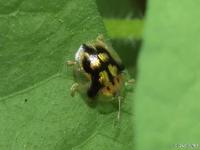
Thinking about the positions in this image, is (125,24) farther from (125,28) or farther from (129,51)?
(129,51)

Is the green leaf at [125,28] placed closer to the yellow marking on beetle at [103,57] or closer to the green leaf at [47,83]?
the yellow marking on beetle at [103,57]

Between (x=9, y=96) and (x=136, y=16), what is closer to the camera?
(x=9, y=96)

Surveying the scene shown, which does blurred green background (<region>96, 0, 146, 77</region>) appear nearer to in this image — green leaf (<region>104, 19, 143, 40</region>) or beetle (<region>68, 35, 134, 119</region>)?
green leaf (<region>104, 19, 143, 40</region>)

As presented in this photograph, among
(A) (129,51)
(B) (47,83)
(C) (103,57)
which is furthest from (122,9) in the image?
(B) (47,83)

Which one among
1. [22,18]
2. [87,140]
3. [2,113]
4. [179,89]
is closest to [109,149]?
[87,140]

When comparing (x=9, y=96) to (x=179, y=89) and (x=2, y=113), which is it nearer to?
(x=2, y=113)

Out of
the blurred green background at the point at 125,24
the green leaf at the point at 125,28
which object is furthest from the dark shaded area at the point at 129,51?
the green leaf at the point at 125,28
